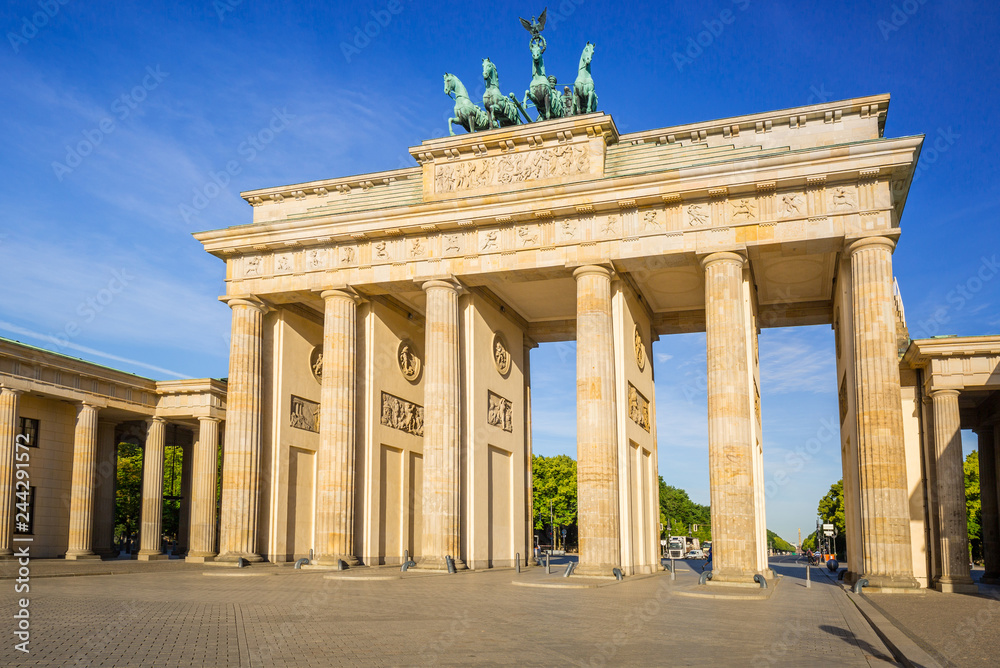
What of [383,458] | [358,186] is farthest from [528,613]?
[358,186]

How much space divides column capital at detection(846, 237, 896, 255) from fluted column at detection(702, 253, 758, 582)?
10.8ft

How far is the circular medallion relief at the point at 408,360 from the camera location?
116ft

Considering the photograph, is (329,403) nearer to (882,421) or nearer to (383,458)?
(383,458)

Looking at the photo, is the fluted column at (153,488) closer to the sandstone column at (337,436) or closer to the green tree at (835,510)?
the sandstone column at (337,436)

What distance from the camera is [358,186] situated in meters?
33.6

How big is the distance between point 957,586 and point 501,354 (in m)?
18.3

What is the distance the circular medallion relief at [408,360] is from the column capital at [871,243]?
1811cm

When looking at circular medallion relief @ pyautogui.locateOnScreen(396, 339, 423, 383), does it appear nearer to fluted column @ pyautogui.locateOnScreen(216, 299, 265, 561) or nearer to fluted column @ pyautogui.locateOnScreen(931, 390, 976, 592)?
fluted column @ pyautogui.locateOnScreen(216, 299, 265, 561)

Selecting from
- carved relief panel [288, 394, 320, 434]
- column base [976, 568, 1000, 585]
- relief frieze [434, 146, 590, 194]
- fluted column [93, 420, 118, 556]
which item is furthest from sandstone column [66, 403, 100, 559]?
column base [976, 568, 1000, 585]

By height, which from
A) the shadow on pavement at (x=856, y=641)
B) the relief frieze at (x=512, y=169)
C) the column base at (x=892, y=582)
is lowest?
the column base at (x=892, y=582)

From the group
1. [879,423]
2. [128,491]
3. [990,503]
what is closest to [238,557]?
[879,423]

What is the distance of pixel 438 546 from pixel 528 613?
13.2 meters

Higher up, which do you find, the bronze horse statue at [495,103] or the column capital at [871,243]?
the bronze horse statue at [495,103]

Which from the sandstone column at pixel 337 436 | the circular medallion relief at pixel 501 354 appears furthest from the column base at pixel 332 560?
the circular medallion relief at pixel 501 354
